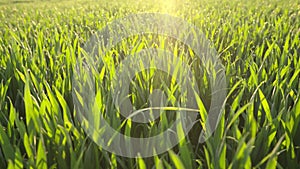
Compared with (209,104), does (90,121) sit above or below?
above

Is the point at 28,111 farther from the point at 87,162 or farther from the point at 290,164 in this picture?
the point at 290,164

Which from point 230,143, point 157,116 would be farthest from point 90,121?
point 230,143

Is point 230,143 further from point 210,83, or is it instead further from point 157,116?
point 210,83

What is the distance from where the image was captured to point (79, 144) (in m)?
0.66

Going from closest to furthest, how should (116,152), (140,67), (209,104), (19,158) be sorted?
1. (19,158)
2. (116,152)
3. (209,104)
4. (140,67)

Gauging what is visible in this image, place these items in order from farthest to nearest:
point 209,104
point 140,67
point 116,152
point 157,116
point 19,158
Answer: point 140,67
point 209,104
point 157,116
point 116,152
point 19,158

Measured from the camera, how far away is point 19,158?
0.58 meters

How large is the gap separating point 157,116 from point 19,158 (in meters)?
0.34

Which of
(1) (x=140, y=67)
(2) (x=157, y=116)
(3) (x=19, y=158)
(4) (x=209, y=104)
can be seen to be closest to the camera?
(3) (x=19, y=158)

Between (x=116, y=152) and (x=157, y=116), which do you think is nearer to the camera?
(x=116, y=152)

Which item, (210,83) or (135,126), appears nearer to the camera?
(135,126)

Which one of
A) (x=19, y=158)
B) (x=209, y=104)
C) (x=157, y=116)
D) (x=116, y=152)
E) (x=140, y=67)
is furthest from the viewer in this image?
(x=140, y=67)

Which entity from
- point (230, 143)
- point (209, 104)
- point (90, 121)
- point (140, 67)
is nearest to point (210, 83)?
point (209, 104)

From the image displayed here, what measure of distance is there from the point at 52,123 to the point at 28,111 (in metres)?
0.09
